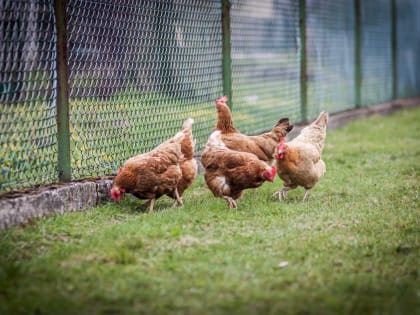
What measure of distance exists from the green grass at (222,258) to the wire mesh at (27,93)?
0.53m

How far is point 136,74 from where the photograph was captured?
23.7 ft

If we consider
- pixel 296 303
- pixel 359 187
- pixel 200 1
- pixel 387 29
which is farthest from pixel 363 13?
pixel 296 303

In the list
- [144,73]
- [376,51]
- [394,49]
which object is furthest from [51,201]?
[394,49]

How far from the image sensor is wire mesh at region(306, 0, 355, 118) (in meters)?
12.3

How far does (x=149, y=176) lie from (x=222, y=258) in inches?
68.3

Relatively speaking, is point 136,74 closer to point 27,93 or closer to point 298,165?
point 27,93

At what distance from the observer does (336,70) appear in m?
13.6

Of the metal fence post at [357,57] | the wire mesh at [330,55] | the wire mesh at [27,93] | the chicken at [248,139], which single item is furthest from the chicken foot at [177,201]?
the metal fence post at [357,57]

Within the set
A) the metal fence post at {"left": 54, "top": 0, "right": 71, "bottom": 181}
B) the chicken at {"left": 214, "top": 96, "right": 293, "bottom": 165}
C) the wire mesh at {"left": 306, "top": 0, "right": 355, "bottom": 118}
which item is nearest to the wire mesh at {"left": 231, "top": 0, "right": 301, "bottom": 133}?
the wire mesh at {"left": 306, "top": 0, "right": 355, "bottom": 118}

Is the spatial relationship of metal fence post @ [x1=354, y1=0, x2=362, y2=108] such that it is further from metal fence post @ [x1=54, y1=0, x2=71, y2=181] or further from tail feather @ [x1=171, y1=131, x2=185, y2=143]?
metal fence post @ [x1=54, y1=0, x2=71, y2=181]

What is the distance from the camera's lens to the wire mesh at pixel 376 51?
15.2 metres

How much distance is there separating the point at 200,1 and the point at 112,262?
4747mm

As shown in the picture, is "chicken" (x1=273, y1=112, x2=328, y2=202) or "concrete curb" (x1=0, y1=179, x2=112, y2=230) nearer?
"concrete curb" (x1=0, y1=179, x2=112, y2=230)

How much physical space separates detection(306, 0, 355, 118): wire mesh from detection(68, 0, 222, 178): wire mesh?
3798 millimetres
